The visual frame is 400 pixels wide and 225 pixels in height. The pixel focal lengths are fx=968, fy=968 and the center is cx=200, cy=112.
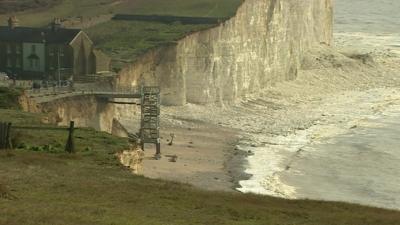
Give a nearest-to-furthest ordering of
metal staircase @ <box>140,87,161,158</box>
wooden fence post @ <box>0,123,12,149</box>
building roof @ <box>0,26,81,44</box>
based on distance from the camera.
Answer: wooden fence post @ <box>0,123,12,149</box>, metal staircase @ <box>140,87,161,158</box>, building roof @ <box>0,26,81,44</box>

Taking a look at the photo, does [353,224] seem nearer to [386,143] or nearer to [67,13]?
[386,143]

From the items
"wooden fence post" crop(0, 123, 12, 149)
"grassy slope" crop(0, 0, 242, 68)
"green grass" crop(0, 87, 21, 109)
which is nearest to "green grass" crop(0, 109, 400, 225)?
"wooden fence post" crop(0, 123, 12, 149)

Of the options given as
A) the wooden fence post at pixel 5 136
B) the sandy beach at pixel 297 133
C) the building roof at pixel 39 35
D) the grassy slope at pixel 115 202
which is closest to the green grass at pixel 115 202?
the grassy slope at pixel 115 202

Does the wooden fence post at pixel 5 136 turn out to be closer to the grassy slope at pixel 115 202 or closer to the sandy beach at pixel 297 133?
the grassy slope at pixel 115 202

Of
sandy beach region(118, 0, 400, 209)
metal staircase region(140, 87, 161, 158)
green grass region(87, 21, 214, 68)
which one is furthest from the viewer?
green grass region(87, 21, 214, 68)

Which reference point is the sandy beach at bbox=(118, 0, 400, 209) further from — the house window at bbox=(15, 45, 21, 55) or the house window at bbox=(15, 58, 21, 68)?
the house window at bbox=(15, 45, 21, 55)

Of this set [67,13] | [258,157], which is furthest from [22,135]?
[67,13]
